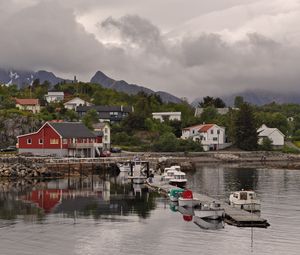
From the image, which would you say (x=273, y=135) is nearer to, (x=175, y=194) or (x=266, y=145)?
(x=266, y=145)

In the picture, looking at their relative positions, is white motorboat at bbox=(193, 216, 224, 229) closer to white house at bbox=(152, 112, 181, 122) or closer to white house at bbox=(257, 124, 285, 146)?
white house at bbox=(257, 124, 285, 146)

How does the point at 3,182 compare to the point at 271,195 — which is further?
the point at 3,182

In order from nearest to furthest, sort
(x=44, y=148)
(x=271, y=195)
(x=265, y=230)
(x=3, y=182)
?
1. (x=265, y=230)
2. (x=271, y=195)
3. (x=3, y=182)
4. (x=44, y=148)

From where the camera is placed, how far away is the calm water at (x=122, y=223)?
4172cm

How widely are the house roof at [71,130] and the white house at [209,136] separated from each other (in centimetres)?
3787

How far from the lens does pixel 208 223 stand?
164 ft

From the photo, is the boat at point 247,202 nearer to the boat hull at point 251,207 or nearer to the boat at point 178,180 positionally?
the boat hull at point 251,207

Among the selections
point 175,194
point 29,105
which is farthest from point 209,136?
point 175,194

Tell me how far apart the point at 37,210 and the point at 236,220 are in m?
20.4

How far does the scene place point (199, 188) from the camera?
7669 cm

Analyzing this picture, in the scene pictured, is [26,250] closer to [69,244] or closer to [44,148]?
[69,244]

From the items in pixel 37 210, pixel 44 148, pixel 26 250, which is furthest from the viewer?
pixel 44 148

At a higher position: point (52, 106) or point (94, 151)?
point (52, 106)

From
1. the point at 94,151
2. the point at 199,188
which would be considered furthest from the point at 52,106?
the point at 199,188
